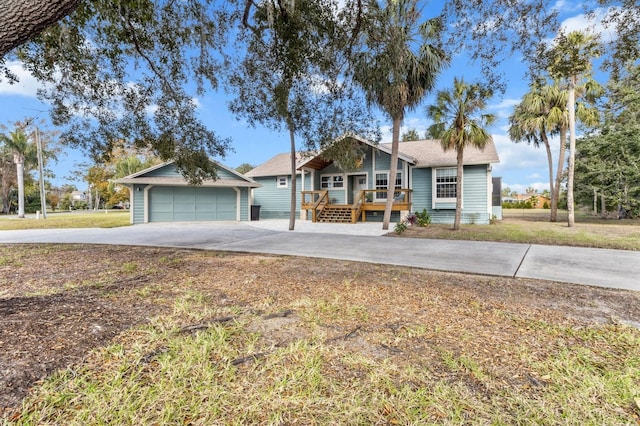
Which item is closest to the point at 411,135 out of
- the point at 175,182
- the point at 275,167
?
the point at 275,167

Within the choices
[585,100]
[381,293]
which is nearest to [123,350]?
[381,293]

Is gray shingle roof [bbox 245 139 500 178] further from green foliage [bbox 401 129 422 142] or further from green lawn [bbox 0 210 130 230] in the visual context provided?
green foliage [bbox 401 129 422 142]

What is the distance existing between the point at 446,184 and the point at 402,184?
2096mm

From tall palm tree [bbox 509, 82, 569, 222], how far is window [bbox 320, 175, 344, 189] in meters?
9.96

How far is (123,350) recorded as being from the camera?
2309mm

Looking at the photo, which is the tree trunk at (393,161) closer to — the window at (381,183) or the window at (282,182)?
the window at (381,183)

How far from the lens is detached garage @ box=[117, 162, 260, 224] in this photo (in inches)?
640

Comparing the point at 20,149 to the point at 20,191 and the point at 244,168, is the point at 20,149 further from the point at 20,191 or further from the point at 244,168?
the point at 244,168

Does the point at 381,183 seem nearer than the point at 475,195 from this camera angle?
No

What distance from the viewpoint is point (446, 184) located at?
1473cm

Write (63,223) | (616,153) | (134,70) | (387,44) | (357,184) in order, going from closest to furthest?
(387,44), (134,70), (616,153), (63,223), (357,184)

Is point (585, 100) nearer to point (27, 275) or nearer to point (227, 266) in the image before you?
point (227, 266)

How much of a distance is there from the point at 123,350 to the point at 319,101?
6095mm

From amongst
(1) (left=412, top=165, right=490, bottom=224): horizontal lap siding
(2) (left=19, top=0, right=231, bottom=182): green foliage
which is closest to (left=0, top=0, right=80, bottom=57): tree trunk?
(2) (left=19, top=0, right=231, bottom=182): green foliage
